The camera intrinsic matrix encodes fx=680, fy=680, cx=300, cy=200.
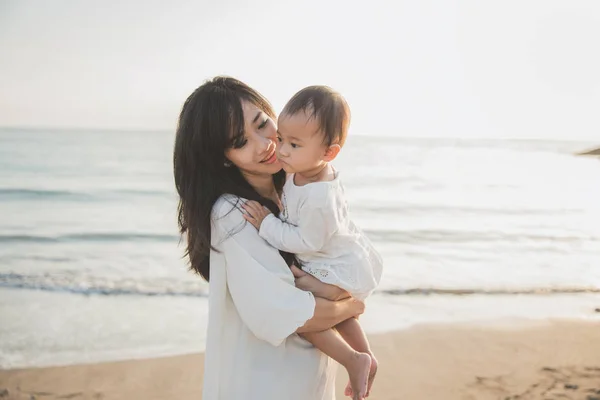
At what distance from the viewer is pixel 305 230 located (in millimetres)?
1982

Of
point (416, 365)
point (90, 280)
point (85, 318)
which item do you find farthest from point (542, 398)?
point (90, 280)

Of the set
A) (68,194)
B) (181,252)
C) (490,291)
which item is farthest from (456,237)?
(68,194)

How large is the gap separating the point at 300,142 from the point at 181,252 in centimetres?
760

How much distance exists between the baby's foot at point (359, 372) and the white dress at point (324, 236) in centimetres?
20

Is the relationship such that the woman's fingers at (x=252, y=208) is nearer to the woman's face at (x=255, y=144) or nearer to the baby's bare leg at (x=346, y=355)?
the woman's face at (x=255, y=144)

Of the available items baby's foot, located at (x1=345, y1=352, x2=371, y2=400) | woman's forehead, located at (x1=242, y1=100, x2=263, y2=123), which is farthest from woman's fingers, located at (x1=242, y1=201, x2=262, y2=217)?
baby's foot, located at (x1=345, y1=352, x2=371, y2=400)

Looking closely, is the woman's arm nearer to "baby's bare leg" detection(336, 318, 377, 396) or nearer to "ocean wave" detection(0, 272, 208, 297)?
"baby's bare leg" detection(336, 318, 377, 396)

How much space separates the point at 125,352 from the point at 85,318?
1.08 metres

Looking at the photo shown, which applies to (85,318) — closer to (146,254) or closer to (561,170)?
(146,254)

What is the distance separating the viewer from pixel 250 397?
2.08 metres

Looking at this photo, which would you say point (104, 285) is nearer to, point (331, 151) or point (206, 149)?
point (206, 149)

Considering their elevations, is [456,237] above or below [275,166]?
below

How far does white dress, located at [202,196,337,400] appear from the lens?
6.33ft

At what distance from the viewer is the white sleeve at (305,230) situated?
1.98m
